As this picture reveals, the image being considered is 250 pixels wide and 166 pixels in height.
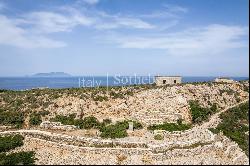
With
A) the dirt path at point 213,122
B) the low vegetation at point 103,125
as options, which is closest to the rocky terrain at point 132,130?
the dirt path at point 213,122

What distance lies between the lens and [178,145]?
3509cm

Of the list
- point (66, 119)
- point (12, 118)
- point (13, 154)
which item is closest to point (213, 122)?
point (66, 119)

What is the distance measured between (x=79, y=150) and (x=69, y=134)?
16.6ft

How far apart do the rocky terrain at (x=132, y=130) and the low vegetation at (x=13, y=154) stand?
0.72 metres

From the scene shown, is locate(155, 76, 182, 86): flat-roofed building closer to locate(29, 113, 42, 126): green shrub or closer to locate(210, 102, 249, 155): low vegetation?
locate(210, 102, 249, 155): low vegetation

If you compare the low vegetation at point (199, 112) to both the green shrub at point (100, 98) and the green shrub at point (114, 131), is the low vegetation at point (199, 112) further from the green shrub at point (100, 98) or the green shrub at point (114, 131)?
the green shrub at point (100, 98)

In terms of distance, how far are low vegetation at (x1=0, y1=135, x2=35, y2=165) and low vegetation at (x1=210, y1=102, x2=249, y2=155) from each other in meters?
21.6

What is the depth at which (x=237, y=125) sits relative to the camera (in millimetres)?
44625

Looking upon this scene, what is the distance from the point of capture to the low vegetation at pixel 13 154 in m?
32.8

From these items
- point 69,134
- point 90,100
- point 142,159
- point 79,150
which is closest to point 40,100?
point 90,100

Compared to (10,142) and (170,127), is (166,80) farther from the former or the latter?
(10,142)

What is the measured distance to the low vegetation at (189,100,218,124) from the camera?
46.2 m

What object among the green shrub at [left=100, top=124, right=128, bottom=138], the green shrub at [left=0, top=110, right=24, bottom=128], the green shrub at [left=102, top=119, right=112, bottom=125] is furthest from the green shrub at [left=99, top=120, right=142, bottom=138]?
the green shrub at [left=0, top=110, right=24, bottom=128]

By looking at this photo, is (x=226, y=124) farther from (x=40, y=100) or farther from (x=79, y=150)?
(x=40, y=100)
